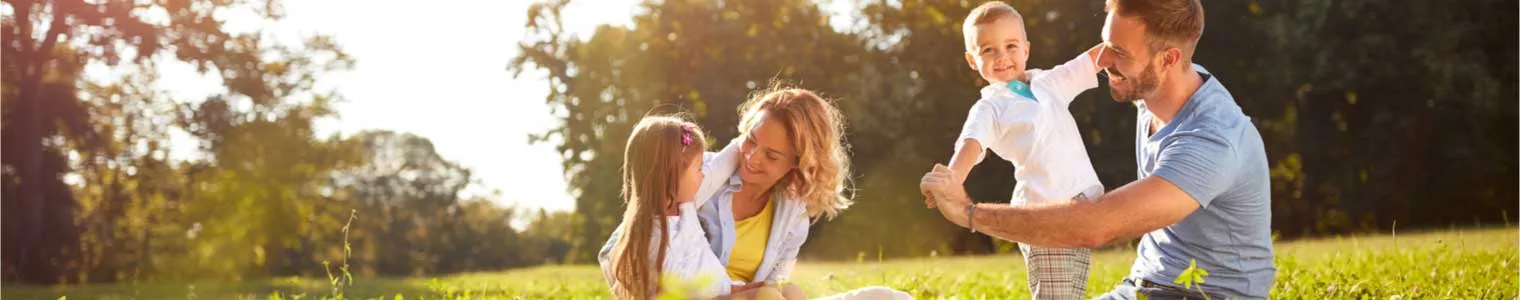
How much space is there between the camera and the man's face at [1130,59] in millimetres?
4914

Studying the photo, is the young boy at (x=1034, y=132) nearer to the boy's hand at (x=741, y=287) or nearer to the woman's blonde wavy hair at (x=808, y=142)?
the woman's blonde wavy hair at (x=808, y=142)

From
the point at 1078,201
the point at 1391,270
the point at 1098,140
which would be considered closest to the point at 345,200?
the point at 1098,140

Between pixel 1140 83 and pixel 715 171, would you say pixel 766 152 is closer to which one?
pixel 715 171

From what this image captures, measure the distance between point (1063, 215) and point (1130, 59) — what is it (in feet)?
2.64

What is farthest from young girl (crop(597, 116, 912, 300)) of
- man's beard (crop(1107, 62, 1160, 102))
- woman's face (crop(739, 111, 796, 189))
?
man's beard (crop(1107, 62, 1160, 102))

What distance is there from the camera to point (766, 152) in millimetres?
6074

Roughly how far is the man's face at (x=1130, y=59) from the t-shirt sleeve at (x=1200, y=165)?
1.10ft

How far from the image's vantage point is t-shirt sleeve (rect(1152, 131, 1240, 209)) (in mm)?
4566

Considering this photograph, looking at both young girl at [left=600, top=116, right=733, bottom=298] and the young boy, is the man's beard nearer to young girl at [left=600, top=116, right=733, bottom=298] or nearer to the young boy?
the young boy

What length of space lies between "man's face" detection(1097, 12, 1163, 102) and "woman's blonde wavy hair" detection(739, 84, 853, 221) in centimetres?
142

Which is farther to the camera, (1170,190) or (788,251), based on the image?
(788,251)

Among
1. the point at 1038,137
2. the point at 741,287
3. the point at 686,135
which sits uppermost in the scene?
the point at 686,135

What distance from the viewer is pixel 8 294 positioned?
22766mm

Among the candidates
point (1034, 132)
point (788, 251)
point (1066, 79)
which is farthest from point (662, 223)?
point (1066, 79)
